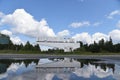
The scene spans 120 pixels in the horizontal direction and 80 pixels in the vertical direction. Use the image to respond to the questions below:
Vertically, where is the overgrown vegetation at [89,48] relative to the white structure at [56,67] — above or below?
above

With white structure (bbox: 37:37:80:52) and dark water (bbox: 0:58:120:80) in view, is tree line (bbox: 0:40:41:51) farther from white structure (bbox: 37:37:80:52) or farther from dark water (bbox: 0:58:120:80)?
dark water (bbox: 0:58:120:80)

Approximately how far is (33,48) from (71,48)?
119 ft

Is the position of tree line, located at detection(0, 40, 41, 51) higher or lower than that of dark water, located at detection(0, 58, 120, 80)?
higher

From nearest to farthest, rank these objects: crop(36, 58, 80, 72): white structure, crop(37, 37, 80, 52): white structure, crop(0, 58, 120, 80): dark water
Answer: crop(0, 58, 120, 80): dark water < crop(36, 58, 80, 72): white structure < crop(37, 37, 80, 52): white structure

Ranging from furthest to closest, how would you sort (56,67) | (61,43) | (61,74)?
(61,43)
(56,67)
(61,74)

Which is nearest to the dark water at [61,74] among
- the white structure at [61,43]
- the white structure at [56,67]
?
the white structure at [56,67]

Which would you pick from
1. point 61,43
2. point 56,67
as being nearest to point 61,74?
point 56,67

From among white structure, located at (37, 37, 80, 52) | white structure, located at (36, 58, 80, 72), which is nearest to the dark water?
white structure, located at (36, 58, 80, 72)

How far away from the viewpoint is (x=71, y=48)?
12525cm

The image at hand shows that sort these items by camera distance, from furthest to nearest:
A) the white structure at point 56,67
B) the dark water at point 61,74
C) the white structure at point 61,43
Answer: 1. the white structure at point 61,43
2. the white structure at point 56,67
3. the dark water at point 61,74

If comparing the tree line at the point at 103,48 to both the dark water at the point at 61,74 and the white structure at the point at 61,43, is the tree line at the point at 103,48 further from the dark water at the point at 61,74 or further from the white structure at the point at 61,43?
the dark water at the point at 61,74

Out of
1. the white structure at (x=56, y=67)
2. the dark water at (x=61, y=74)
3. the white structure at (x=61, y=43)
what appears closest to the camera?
the dark water at (x=61, y=74)

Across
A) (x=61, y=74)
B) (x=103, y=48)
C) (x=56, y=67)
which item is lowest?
(x=61, y=74)

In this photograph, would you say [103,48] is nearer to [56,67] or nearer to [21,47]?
[21,47]
